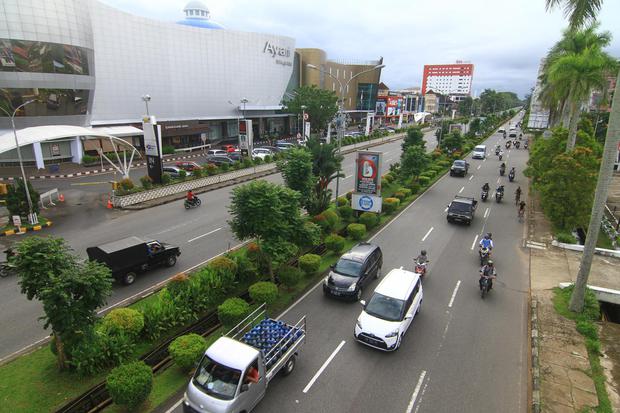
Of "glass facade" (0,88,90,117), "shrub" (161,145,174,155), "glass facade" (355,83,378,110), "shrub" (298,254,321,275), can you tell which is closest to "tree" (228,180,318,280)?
"shrub" (298,254,321,275)

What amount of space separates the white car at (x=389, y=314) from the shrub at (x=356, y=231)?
7.69m

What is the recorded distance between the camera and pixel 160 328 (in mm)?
12492

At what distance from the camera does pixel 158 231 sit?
23.6 meters

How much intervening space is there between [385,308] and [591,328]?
26.0 ft

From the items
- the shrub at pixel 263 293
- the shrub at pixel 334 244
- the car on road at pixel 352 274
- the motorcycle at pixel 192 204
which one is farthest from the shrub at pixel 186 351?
the motorcycle at pixel 192 204

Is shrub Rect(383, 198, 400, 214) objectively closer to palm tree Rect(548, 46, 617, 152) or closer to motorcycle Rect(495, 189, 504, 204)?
motorcycle Rect(495, 189, 504, 204)

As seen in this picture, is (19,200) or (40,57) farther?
(40,57)

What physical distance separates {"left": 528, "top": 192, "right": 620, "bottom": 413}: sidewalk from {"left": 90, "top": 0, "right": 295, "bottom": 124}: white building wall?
55.6m

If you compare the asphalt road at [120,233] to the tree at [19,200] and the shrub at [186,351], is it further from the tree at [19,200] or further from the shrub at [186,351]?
the shrub at [186,351]

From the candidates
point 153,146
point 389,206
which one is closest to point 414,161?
point 389,206

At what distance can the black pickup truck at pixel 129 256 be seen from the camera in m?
15.8

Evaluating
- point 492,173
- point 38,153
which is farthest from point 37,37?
point 492,173

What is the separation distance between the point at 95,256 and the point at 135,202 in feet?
47.6

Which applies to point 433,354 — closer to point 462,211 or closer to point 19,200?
point 462,211
